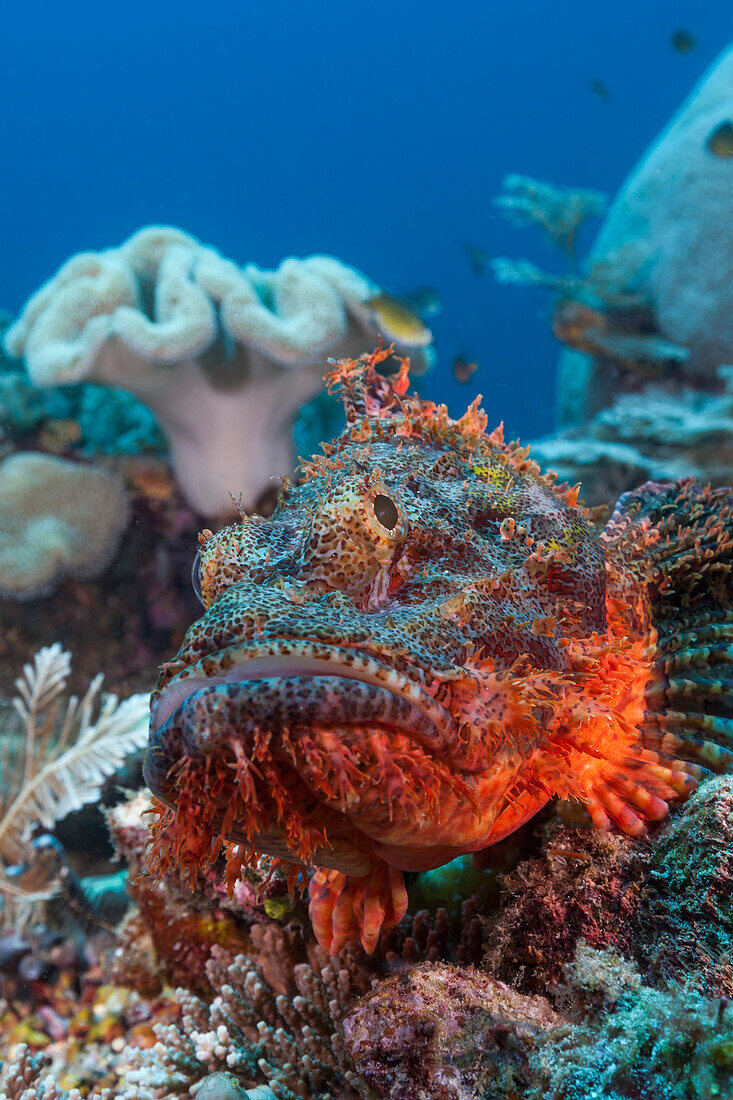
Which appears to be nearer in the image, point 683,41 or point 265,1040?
point 265,1040

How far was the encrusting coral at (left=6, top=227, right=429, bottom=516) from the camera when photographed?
16.6ft

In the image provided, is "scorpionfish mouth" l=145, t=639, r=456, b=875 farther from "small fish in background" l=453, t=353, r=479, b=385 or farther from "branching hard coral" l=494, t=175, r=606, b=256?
"branching hard coral" l=494, t=175, r=606, b=256

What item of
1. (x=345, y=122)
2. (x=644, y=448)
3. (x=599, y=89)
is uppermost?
(x=345, y=122)

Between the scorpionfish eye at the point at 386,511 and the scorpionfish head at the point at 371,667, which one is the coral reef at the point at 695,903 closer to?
the scorpionfish head at the point at 371,667

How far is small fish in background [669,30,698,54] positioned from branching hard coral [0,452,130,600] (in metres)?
11.9

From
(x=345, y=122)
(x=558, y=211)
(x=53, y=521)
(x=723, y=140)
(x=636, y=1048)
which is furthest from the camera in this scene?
(x=345, y=122)

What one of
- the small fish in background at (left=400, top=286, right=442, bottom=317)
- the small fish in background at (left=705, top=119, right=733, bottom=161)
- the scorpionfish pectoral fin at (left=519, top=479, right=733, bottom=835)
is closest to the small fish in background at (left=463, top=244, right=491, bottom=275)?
the small fish in background at (left=705, top=119, right=733, bottom=161)

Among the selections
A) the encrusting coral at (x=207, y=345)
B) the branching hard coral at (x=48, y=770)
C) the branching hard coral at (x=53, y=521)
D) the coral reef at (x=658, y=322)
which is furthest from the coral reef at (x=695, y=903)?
the branching hard coral at (x=53, y=521)

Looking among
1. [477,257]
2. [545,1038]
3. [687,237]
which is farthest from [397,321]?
[477,257]

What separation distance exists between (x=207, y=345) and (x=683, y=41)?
11.0 meters

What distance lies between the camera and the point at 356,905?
6.58 ft

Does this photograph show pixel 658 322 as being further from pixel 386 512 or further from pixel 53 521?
pixel 386 512

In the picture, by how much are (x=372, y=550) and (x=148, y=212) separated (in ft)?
183

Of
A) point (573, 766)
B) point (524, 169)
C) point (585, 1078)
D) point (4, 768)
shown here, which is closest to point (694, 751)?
point (573, 766)
